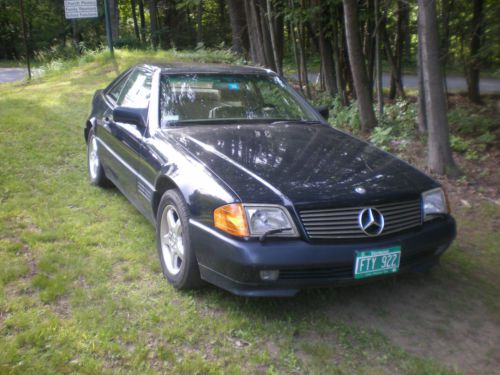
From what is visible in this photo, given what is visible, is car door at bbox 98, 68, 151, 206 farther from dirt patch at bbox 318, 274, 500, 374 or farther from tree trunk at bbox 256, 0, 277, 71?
tree trunk at bbox 256, 0, 277, 71

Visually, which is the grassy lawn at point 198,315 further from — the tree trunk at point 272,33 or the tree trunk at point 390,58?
the tree trunk at point 272,33

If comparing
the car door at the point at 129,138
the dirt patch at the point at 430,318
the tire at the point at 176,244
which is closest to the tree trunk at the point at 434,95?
the dirt patch at the point at 430,318

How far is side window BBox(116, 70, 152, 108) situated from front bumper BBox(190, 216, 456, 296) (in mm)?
1783

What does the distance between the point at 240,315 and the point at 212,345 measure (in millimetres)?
333

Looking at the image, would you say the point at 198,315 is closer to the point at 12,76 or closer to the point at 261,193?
the point at 261,193

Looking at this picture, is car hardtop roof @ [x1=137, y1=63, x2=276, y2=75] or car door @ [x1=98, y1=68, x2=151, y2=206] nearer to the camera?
car door @ [x1=98, y1=68, x2=151, y2=206]

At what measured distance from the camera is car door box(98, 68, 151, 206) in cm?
432

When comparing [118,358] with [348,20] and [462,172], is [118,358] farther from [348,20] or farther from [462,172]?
[348,20]

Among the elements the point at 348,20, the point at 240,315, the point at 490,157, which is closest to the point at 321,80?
the point at 348,20

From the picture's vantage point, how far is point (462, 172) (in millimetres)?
5902

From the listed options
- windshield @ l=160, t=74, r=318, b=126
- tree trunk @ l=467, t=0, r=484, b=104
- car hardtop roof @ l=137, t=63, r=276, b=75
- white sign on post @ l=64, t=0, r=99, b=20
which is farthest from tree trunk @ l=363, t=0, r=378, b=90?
white sign on post @ l=64, t=0, r=99, b=20

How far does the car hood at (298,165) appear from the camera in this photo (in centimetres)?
308

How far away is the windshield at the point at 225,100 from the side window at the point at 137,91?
23 cm

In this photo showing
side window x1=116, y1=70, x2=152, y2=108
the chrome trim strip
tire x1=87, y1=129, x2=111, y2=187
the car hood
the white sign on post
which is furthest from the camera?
the white sign on post
